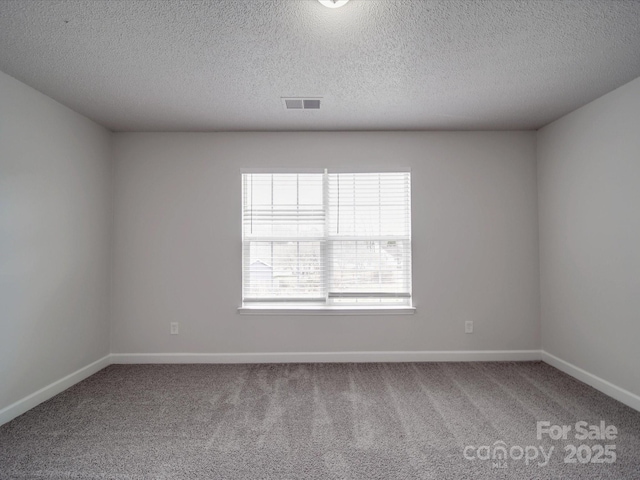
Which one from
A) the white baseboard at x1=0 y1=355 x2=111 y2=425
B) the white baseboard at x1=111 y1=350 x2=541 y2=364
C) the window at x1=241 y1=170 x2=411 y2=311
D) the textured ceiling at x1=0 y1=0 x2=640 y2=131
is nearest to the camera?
the textured ceiling at x1=0 y1=0 x2=640 y2=131

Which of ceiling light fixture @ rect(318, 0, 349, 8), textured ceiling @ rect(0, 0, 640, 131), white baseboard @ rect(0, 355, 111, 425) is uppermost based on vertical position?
textured ceiling @ rect(0, 0, 640, 131)

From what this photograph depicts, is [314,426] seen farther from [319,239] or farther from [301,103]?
[301,103]

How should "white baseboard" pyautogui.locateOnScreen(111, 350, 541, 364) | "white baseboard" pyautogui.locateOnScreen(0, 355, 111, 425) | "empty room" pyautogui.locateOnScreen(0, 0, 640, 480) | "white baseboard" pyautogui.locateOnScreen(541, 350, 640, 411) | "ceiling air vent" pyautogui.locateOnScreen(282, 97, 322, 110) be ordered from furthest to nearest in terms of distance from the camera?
"white baseboard" pyautogui.locateOnScreen(111, 350, 541, 364), "ceiling air vent" pyautogui.locateOnScreen(282, 97, 322, 110), "white baseboard" pyautogui.locateOnScreen(541, 350, 640, 411), "white baseboard" pyautogui.locateOnScreen(0, 355, 111, 425), "empty room" pyautogui.locateOnScreen(0, 0, 640, 480)

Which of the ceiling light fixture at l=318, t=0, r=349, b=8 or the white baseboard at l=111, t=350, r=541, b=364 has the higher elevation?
the ceiling light fixture at l=318, t=0, r=349, b=8

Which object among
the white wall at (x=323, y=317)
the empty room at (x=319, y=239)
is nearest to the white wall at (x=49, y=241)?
the empty room at (x=319, y=239)

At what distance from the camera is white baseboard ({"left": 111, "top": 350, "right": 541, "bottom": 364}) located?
364cm

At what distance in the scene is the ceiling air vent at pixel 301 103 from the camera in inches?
115

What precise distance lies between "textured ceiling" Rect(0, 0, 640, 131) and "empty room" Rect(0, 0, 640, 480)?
19 millimetres

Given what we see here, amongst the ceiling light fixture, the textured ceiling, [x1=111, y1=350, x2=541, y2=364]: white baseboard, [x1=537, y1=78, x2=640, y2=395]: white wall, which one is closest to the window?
[x1=111, y1=350, x2=541, y2=364]: white baseboard

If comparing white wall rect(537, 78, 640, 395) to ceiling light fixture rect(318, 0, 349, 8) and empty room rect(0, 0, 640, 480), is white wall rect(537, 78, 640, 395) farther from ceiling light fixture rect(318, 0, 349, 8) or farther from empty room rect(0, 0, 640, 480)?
ceiling light fixture rect(318, 0, 349, 8)

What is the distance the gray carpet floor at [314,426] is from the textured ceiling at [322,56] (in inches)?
102

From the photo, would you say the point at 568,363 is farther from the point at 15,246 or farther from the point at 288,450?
the point at 15,246

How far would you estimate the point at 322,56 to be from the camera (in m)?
2.28

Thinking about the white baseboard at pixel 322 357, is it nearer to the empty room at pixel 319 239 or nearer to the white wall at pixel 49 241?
the empty room at pixel 319 239
